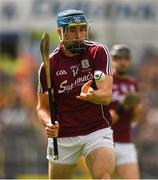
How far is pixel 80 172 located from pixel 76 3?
6698mm

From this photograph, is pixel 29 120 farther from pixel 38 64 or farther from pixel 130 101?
pixel 130 101

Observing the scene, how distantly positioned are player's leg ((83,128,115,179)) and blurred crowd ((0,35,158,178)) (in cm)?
710

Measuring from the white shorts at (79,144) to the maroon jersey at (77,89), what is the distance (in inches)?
2.1

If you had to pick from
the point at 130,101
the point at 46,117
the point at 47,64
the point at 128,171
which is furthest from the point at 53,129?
the point at 130,101

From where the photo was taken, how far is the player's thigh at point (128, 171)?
35.0ft

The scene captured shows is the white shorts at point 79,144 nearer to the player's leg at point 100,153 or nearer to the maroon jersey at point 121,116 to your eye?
the player's leg at point 100,153

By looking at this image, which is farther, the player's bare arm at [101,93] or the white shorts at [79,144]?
the white shorts at [79,144]

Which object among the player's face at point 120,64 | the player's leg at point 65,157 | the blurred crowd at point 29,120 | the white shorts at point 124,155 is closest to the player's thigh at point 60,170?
the player's leg at point 65,157

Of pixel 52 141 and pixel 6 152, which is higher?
pixel 52 141

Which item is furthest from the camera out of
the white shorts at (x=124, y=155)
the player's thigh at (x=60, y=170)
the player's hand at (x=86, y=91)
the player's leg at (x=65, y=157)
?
the white shorts at (x=124, y=155)

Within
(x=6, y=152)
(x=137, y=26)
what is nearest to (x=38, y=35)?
(x=137, y=26)

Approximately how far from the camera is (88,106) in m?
8.62

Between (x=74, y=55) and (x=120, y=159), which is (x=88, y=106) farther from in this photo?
(x=120, y=159)

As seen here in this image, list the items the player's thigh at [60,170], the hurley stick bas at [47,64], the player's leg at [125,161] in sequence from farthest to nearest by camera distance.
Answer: the player's leg at [125,161] → the player's thigh at [60,170] → the hurley stick bas at [47,64]
